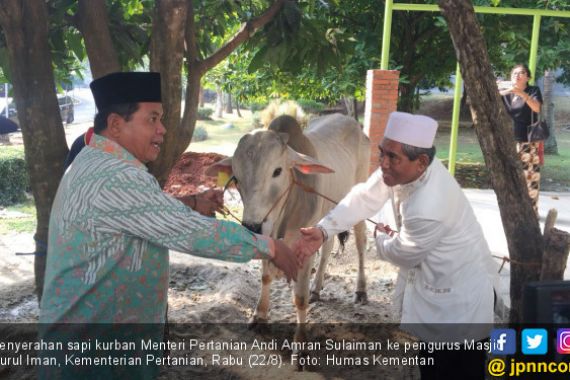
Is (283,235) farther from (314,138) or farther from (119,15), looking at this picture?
(119,15)

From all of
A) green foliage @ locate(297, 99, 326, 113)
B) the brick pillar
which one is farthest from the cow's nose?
green foliage @ locate(297, 99, 326, 113)

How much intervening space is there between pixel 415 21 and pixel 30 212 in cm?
891

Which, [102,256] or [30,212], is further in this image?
[30,212]

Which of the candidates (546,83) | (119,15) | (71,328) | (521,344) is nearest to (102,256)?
(71,328)

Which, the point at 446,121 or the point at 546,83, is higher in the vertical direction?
the point at 546,83

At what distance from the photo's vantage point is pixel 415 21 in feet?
42.3

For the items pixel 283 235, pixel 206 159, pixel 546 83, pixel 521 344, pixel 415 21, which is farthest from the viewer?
pixel 546 83

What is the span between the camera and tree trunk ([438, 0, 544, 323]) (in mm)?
3469

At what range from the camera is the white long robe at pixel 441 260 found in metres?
2.84

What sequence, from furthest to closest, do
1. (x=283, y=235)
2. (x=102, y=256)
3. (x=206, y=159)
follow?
(x=206, y=159) → (x=283, y=235) → (x=102, y=256)

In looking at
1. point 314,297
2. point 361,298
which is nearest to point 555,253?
point 361,298

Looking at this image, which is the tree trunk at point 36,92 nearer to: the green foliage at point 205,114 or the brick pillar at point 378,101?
the brick pillar at point 378,101

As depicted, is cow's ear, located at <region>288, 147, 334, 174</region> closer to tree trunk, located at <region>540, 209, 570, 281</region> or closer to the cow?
the cow

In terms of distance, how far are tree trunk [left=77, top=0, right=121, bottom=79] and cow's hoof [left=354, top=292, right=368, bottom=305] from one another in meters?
3.52
